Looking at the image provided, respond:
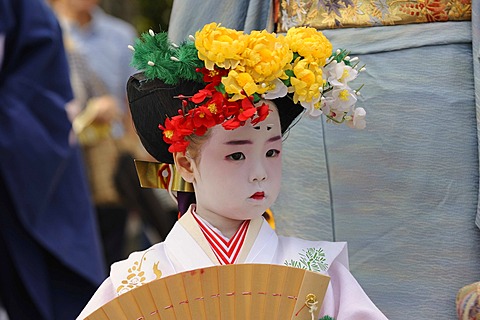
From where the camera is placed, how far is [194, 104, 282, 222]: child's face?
8.09ft

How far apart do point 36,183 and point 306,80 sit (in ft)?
8.34

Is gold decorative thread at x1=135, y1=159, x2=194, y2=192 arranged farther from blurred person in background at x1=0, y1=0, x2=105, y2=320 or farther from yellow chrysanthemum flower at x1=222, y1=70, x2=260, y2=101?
blurred person in background at x1=0, y1=0, x2=105, y2=320

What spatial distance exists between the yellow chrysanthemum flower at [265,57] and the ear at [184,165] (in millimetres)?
278

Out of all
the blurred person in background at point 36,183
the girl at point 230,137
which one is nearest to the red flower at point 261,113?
the girl at point 230,137

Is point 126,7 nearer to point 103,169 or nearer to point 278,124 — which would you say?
point 103,169

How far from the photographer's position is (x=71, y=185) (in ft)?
16.1

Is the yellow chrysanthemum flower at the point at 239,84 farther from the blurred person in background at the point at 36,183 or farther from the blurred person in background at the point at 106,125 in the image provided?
the blurred person in background at the point at 106,125

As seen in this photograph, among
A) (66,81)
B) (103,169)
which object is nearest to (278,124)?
(66,81)

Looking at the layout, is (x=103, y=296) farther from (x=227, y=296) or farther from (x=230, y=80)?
(x=230, y=80)

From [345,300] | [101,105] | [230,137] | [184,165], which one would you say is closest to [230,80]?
[230,137]

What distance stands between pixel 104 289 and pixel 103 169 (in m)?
3.76

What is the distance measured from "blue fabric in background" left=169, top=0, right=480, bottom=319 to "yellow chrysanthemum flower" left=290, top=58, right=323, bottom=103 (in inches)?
18.8

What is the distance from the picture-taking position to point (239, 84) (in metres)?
2.37

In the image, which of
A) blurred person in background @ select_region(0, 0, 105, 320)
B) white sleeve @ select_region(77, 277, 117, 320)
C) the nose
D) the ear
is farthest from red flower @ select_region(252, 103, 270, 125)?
→ blurred person in background @ select_region(0, 0, 105, 320)
